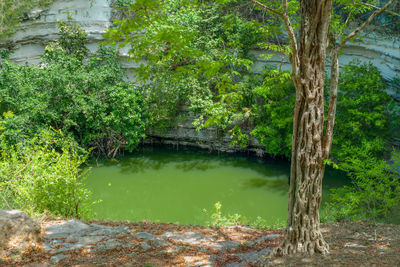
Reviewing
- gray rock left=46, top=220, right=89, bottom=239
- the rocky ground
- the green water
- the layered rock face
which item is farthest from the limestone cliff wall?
gray rock left=46, top=220, right=89, bottom=239

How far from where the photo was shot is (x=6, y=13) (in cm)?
1617

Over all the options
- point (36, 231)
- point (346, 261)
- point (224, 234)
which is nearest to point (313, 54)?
point (346, 261)

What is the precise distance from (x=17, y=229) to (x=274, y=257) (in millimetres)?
2847

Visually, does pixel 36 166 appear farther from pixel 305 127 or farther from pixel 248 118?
pixel 248 118

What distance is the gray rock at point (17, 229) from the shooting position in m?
3.63

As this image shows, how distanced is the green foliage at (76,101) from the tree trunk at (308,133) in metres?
10.1

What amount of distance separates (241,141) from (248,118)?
3.32ft

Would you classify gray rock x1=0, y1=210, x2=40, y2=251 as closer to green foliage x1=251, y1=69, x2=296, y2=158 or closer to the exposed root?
the exposed root

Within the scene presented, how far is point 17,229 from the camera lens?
12.1 ft

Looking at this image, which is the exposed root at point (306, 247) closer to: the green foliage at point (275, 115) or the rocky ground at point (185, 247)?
the rocky ground at point (185, 247)

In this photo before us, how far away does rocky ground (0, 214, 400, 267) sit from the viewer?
3.36 metres

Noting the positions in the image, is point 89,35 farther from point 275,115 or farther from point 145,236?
point 145,236

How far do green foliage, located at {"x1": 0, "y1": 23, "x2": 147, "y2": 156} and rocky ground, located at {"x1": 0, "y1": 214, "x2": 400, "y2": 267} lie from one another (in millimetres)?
7973

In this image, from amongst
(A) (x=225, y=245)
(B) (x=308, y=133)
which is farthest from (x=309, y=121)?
(A) (x=225, y=245)
